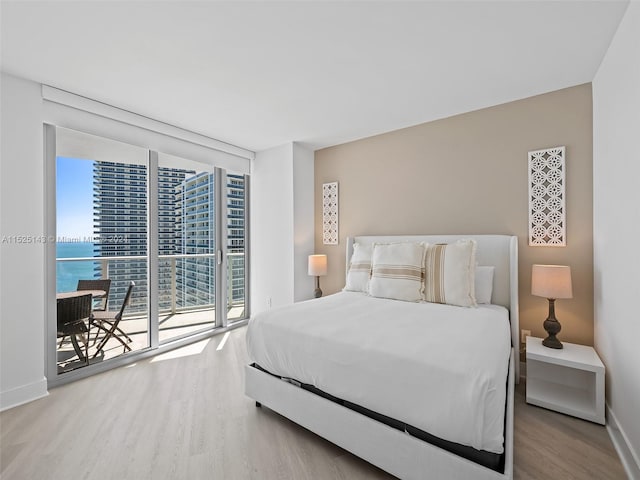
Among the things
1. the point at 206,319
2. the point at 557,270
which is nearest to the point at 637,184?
the point at 557,270

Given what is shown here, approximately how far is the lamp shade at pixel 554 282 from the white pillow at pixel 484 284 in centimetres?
37

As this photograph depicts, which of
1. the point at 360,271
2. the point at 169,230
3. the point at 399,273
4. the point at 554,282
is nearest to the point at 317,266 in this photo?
the point at 360,271

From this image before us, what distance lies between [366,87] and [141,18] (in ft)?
5.49

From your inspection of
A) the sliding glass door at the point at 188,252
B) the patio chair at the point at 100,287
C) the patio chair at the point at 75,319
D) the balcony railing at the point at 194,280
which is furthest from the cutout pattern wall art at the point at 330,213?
the patio chair at the point at 75,319

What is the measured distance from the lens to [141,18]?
5.62 feet

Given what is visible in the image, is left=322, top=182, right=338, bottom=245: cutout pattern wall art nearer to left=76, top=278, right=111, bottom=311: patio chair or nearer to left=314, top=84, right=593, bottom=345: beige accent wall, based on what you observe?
left=314, top=84, right=593, bottom=345: beige accent wall

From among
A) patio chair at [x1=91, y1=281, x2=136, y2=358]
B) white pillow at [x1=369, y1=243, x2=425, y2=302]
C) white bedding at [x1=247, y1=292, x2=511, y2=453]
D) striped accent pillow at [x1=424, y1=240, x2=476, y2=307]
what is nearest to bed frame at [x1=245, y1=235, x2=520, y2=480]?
white bedding at [x1=247, y1=292, x2=511, y2=453]

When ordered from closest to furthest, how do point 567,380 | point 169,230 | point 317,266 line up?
point 567,380 < point 169,230 < point 317,266

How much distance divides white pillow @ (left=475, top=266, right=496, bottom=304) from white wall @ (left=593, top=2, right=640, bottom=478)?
28.4 inches

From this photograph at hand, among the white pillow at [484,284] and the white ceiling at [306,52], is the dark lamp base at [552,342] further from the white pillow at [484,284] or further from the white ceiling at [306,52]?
the white ceiling at [306,52]

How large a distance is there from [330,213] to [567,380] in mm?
3016

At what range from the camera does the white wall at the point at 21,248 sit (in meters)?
2.22

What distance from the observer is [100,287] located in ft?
10.4

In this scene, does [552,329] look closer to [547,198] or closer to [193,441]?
[547,198]
